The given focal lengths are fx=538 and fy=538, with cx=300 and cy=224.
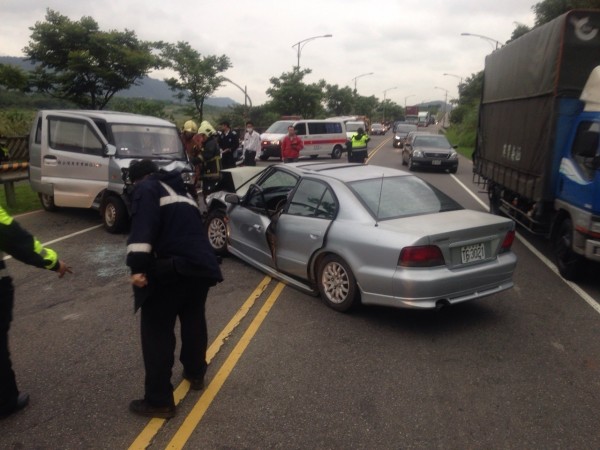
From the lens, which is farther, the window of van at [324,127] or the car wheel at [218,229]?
the window of van at [324,127]

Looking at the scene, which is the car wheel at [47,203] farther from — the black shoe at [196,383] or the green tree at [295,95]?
the green tree at [295,95]

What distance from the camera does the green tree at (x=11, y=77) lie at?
23.2 m

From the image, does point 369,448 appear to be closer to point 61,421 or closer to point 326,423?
point 326,423

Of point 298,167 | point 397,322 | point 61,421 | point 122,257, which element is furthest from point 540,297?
point 122,257

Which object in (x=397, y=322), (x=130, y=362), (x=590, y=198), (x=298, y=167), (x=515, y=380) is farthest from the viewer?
(x=298, y=167)

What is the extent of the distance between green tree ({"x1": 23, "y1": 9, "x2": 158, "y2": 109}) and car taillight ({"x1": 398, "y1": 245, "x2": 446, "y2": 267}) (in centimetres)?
2557

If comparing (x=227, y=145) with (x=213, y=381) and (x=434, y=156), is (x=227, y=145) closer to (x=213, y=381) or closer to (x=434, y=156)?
(x=213, y=381)

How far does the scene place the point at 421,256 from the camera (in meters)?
4.82

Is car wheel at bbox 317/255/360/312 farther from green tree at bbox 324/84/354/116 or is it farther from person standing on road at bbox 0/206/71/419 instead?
green tree at bbox 324/84/354/116

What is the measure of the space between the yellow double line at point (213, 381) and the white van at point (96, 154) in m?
4.30

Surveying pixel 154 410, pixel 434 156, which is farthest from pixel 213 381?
pixel 434 156

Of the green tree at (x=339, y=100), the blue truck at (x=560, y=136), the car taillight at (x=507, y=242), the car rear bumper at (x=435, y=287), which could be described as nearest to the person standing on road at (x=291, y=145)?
the blue truck at (x=560, y=136)

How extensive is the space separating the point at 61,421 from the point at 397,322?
10.3ft

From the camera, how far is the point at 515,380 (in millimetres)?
4188
